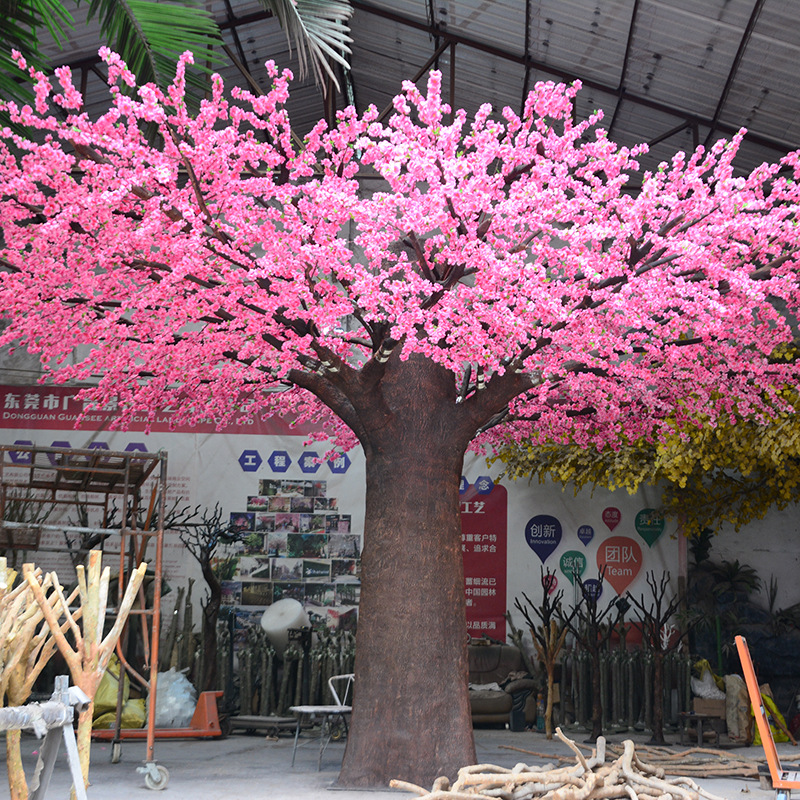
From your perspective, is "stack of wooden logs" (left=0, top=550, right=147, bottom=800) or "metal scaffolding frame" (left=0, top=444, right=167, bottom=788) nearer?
"stack of wooden logs" (left=0, top=550, right=147, bottom=800)

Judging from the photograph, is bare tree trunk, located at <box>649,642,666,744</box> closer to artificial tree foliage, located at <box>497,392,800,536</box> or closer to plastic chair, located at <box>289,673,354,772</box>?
artificial tree foliage, located at <box>497,392,800,536</box>

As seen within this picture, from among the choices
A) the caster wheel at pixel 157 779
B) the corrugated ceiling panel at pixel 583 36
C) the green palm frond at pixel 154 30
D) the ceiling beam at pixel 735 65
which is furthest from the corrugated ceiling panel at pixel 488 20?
the caster wheel at pixel 157 779

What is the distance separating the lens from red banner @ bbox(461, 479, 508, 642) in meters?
8.20

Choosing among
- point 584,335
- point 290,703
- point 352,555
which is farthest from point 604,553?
point 584,335

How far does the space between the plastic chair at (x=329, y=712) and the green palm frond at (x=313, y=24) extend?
151 inches

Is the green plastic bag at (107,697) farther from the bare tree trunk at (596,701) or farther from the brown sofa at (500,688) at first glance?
the bare tree trunk at (596,701)

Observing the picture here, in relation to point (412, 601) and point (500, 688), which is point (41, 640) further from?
point (500, 688)

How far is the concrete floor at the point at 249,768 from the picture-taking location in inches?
185

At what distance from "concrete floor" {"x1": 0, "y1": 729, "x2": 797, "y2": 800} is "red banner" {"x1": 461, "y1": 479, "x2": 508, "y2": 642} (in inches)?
43.0

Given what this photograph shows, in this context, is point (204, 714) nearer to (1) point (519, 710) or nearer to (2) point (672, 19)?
(1) point (519, 710)

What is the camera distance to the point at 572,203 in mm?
4707

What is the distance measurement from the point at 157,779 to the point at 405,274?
10.5 feet

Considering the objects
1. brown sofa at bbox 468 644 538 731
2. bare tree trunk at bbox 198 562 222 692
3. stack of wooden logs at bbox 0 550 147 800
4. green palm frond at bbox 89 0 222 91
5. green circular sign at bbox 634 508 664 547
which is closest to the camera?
stack of wooden logs at bbox 0 550 147 800

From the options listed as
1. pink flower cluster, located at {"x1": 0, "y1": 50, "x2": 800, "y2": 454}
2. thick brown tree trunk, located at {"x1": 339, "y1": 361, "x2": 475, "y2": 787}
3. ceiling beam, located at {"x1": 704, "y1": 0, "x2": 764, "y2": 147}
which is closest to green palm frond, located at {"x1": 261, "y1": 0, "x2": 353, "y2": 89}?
pink flower cluster, located at {"x1": 0, "y1": 50, "x2": 800, "y2": 454}
